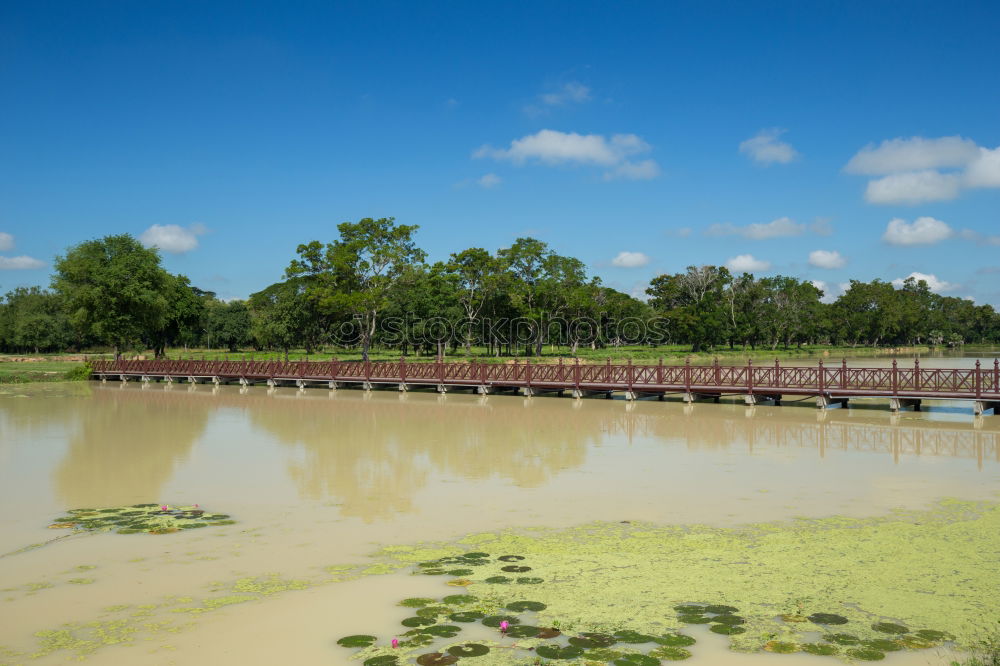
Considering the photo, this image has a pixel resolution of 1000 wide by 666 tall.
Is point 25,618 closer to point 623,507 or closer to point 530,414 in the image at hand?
point 623,507

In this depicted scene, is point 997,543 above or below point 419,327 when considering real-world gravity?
below

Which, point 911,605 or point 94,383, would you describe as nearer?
point 911,605

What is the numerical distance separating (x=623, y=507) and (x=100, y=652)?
7.48m

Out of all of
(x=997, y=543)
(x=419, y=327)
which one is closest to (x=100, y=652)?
(x=997, y=543)

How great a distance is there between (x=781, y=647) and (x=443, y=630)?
282 cm

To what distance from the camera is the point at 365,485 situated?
44.9 feet

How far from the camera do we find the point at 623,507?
38.4ft

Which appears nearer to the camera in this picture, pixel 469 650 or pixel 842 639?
pixel 469 650

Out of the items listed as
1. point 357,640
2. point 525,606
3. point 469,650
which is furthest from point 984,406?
point 357,640

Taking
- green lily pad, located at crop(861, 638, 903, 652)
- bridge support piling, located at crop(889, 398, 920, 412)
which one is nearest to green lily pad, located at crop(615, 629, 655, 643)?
green lily pad, located at crop(861, 638, 903, 652)

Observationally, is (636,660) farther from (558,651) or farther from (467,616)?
(467,616)

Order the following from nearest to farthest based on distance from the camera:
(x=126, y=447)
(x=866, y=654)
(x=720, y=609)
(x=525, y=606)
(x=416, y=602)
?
(x=866, y=654) → (x=720, y=609) → (x=525, y=606) → (x=416, y=602) → (x=126, y=447)

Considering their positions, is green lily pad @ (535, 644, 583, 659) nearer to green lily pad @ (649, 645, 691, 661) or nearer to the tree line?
green lily pad @ (649, 645, 691, 661)

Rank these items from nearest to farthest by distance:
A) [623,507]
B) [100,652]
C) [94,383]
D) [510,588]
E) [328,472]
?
1. [100,652]
2. [510,588]
3. [623,507]
4. [328,472]
5. [94,383]
